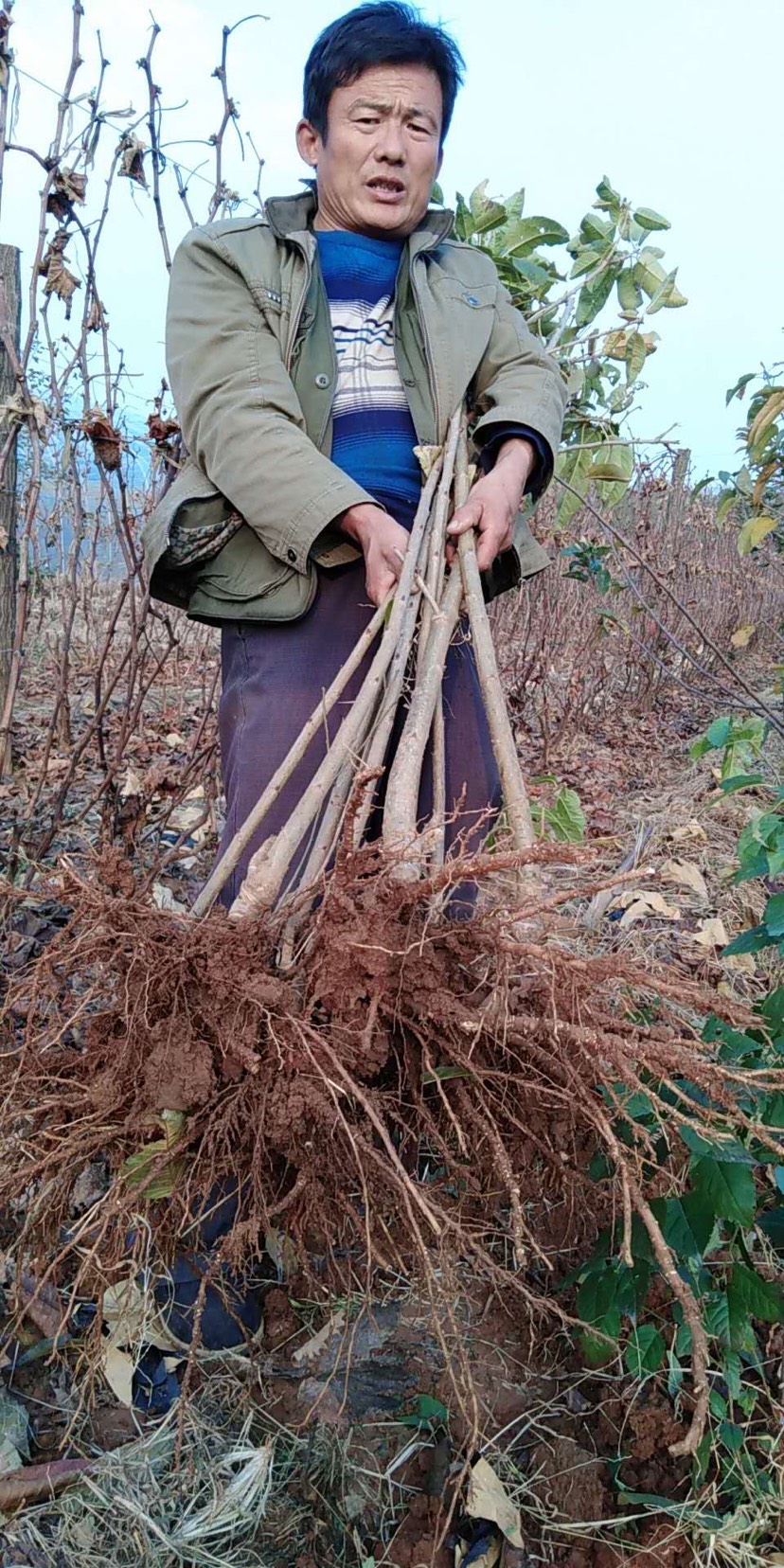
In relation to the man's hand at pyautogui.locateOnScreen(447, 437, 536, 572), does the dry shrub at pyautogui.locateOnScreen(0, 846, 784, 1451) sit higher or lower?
lower

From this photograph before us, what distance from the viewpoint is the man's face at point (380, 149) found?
1.62 meters

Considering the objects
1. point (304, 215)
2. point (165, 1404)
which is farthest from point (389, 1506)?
point (304, 215)

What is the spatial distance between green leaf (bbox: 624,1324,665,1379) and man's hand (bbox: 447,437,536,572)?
4.01 ft

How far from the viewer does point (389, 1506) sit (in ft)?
4.48

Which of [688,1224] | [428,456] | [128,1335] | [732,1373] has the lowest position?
[732,1373]

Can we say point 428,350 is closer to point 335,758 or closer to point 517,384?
point 517,384

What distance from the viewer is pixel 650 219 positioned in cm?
236

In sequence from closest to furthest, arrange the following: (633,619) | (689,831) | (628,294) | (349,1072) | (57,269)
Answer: (349,1072)
(57,269)
(628,294)
(689,831)
(633,619)

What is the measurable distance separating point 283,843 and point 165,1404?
0.98 metres

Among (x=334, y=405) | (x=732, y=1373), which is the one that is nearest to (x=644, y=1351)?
(x=732, y=1373)

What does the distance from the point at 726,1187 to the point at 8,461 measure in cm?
231

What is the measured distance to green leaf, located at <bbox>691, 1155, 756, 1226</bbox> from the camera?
113cm

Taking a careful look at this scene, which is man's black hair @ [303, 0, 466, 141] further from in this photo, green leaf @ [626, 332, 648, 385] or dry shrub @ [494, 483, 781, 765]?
dry shrub @ [494, 483, 781, 765]

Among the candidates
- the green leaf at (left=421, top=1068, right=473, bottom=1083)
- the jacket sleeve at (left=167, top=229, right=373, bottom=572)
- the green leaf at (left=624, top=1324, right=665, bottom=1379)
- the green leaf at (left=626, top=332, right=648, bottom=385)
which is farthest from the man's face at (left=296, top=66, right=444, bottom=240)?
the green leaf at (left=624, top=1324, right=665, bottom=1379)
